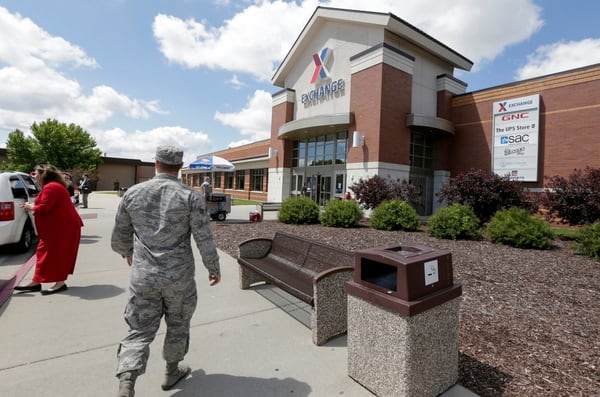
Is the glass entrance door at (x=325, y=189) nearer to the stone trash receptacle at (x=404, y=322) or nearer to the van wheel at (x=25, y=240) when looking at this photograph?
the van wheel at (x=25, y=240)

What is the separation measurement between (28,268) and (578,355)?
7874 mm

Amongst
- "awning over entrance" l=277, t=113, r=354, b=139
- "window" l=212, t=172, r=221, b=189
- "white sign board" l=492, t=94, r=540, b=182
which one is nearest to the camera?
"white sign board" l=492, t=94, r=540, b=182

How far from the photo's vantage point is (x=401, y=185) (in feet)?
46.4

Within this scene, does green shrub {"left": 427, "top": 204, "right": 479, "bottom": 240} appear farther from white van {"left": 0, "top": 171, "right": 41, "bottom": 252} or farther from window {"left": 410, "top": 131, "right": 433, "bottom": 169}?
window {"left": 410, "top": 131, "right": 433, "bottom": 169}

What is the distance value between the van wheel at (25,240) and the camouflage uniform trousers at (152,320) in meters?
6.45

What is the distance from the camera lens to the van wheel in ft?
22.2

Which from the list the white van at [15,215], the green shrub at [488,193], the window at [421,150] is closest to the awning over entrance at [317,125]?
the window at [421,150]

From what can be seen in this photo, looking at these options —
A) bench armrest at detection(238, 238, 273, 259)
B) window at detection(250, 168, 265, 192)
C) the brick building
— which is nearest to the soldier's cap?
bench armrest at detection(238, 238, 273, 259)

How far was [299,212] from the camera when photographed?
38.0ft

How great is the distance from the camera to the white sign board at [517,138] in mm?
16828

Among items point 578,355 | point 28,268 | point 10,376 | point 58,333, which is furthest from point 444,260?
point 28,268

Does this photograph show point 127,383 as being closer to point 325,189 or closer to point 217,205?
point 217,205

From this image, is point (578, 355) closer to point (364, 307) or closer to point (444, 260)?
point (444, 260)

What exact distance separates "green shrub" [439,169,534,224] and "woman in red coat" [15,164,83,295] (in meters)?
11.8
